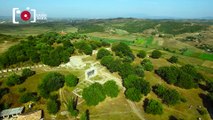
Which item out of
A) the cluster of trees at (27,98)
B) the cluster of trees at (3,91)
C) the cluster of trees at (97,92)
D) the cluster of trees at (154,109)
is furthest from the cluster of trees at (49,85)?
the cluster of trees at (154,109)

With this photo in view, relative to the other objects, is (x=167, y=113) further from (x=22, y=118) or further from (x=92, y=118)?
(x=22, y=118)

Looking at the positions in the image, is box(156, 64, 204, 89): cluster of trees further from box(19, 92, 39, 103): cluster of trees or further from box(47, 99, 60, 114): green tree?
box(19, 92, 39, 103): cluster of trees

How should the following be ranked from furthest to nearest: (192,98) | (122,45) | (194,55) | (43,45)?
1. (194,55)
2. (122,45)
3. (43,45)
4. (192,98)

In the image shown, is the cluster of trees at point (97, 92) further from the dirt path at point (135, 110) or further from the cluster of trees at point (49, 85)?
the cluster of trees at point (49, 85)

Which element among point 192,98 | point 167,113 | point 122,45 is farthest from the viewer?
point 122,45

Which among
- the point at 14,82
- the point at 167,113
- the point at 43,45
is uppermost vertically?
the point at 43,45

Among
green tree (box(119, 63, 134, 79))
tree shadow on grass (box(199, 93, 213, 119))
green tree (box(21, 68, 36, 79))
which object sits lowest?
tree shadow on grass (box(199, 93, 213, 119))

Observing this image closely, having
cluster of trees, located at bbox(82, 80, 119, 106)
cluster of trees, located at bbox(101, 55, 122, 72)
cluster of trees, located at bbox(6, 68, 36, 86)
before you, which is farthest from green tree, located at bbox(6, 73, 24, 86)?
cluster of trees, located at bbox(101, 55, 122, 72)

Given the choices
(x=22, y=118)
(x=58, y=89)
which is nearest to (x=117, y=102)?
(x=58, y=89)
